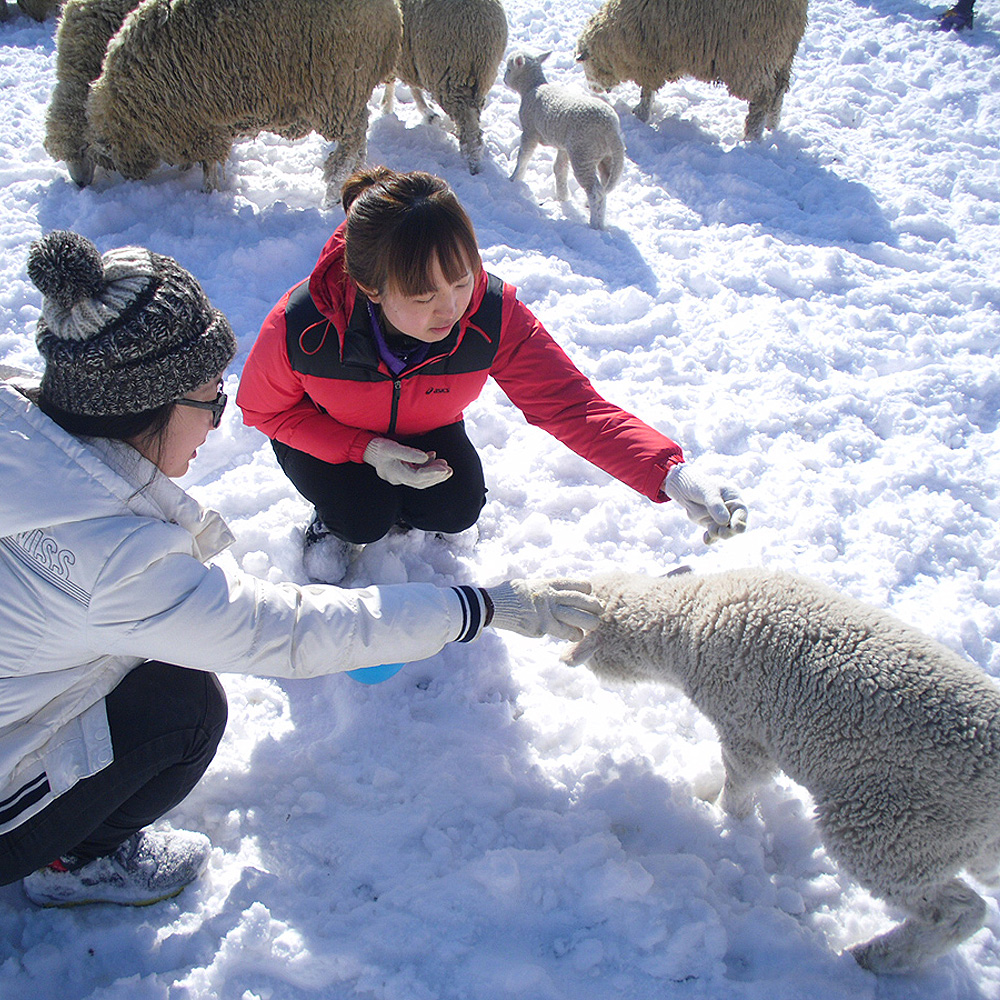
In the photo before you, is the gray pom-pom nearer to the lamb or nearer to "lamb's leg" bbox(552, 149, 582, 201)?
the lamb

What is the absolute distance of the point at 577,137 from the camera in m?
4.69

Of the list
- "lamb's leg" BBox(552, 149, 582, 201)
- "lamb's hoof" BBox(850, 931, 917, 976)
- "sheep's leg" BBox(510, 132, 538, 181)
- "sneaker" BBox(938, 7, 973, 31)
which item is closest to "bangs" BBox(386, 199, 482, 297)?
"lamb's hoof" BBox(850, 931, 917, 976)

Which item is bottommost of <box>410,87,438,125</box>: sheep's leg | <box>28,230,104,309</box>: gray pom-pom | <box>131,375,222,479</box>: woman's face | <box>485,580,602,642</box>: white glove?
<box>485,580,602,642</box>: white glove

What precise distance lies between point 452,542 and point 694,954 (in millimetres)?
1585

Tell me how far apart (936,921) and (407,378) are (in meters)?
2.03

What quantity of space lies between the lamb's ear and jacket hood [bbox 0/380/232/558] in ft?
4.01

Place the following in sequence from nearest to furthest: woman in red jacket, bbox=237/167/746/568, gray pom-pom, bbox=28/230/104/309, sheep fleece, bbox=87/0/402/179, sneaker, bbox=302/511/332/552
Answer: gray pom-pom, bbox=28/230/104/309, woman in red jacket, bbox=237/167/746/568, sneaker, bbox=302/511/332/552, sheep fleece, bbox=87/0/402/179

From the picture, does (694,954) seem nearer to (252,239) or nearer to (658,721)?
(658,721)

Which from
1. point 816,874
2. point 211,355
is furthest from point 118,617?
point 816,874

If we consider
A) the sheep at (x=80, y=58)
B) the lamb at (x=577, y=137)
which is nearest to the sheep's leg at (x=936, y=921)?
the lamb at (x=577, y=137)

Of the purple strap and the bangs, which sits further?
the purple strap

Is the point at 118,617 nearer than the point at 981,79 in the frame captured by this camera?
Yes

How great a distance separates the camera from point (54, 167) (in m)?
4.71

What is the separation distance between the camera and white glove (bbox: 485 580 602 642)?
2.07 meters
